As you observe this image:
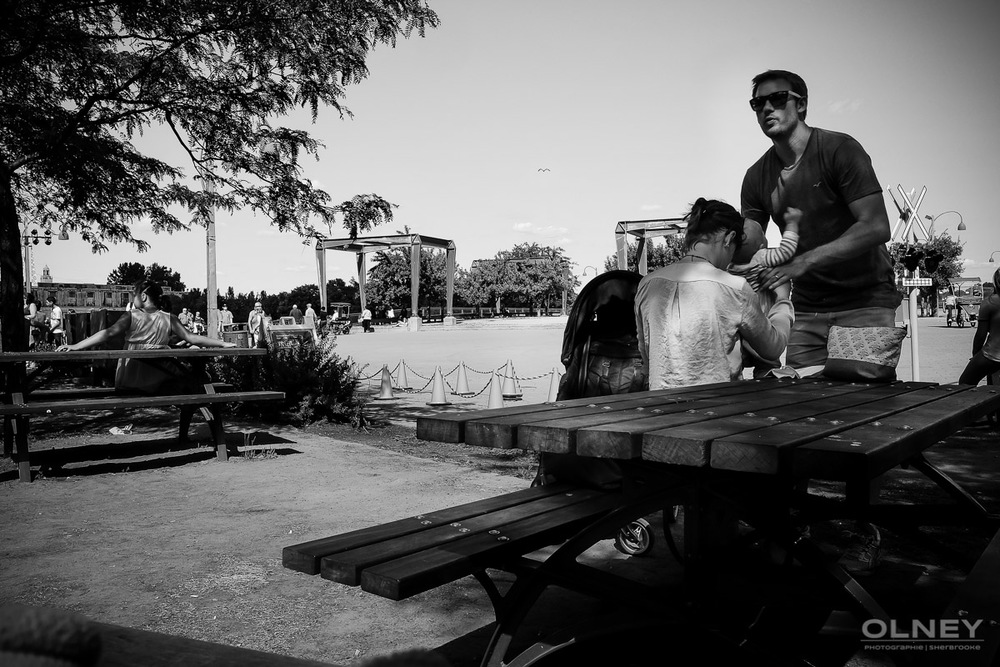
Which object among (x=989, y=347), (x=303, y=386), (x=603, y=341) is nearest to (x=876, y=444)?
(x=603, y=341)

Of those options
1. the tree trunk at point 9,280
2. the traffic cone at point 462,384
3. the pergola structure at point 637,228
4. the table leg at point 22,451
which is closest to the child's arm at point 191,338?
the tree trunk at point 9,280

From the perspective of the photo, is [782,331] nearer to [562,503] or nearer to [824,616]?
[824,616]

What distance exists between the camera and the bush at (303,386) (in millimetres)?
9273

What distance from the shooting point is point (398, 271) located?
71.2 metres

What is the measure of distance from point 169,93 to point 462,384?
6.59 metres

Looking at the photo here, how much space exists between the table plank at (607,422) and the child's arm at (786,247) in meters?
1.10

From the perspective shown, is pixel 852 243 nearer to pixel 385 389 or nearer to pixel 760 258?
pixel 760 258

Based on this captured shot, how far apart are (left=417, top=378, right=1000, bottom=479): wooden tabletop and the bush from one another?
7.05 metres

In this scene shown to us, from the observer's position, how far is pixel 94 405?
622 centimetres

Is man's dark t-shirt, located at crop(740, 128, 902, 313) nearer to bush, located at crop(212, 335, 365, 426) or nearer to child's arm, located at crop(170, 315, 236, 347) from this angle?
child's arm, located at crop(170, 315, 236, 347)

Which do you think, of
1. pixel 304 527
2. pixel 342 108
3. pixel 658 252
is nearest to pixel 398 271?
pixel 658 252

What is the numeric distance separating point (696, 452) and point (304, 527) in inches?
143

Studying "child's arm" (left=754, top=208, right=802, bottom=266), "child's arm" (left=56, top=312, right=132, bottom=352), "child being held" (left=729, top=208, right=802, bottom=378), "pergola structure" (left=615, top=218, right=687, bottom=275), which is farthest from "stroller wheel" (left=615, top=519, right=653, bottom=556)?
"pergola structure" (left=615, top=218, right=687, bottom=275)

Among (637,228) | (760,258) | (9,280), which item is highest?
(637,228)
